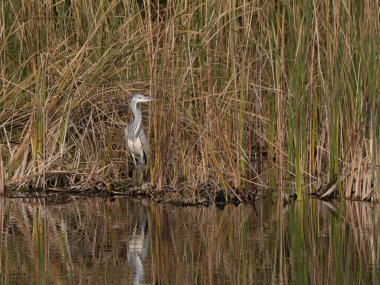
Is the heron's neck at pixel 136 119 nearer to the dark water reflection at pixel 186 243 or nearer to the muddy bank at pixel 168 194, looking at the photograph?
the muddy bank at pixel 168 194

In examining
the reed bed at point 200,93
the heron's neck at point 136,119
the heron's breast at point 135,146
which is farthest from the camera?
the heron's neck at point 136,119

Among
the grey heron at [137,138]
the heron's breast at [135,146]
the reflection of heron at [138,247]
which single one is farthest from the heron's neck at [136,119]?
the reflection of heron at [138,247]

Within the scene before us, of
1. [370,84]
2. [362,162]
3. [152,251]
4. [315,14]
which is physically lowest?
[152,251]

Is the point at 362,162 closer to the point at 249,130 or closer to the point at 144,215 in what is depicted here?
the point at 249,130

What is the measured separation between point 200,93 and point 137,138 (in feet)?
2.47

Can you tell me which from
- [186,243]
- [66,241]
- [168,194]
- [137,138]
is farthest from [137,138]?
[186,243]

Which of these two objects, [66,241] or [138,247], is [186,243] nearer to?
[138,247]

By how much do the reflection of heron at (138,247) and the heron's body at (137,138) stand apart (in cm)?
145

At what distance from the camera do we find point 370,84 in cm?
864

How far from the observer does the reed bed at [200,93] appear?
352 inches

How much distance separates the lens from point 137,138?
963 cm

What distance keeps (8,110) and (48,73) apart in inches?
21.3

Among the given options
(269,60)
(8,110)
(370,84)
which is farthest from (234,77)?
(8,110)

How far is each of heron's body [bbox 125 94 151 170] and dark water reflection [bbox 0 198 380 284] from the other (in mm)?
603
